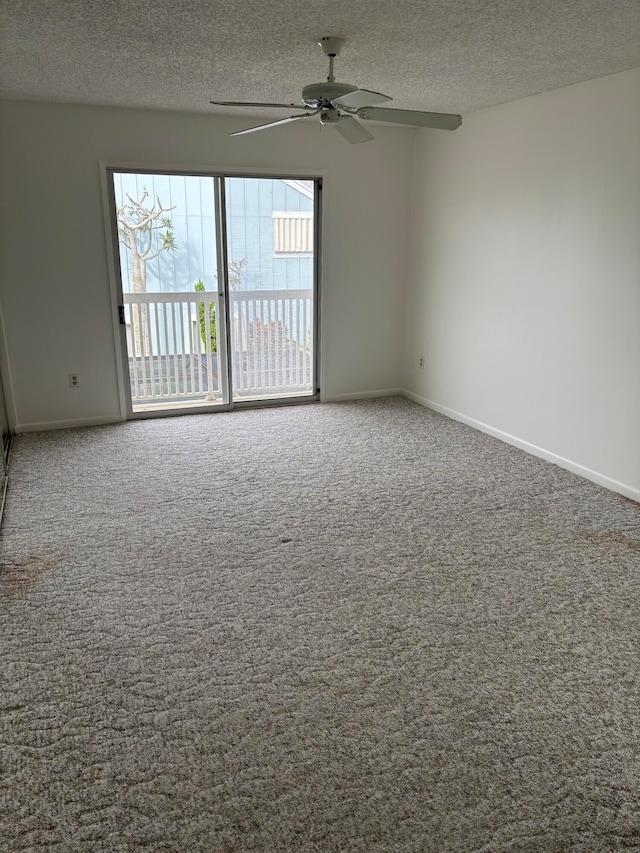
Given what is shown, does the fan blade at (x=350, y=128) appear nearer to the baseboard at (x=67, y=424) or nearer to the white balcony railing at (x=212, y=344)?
the white balcony railing at (x=212, y=344)

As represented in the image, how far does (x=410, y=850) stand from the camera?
1.55 m

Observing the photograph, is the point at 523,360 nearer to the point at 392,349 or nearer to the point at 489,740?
the point at 392,349

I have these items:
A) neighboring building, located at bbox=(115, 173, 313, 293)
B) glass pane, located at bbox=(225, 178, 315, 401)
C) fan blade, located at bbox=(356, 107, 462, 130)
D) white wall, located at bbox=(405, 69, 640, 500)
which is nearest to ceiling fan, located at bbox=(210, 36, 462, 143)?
fan blade, located at bbox=(356, 107, 462, 130)

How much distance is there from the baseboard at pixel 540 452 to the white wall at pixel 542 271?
1 cm

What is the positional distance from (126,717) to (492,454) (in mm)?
3080

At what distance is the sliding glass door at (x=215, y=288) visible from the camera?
4.88 m

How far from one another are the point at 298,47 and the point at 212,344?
2.68 meters

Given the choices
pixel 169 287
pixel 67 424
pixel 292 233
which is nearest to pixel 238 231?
pixel 292 233

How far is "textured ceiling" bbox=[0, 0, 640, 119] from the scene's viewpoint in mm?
2477

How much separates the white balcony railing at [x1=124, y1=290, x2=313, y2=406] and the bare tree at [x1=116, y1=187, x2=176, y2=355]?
0.17ft

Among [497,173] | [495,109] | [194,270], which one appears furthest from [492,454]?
[194,270]

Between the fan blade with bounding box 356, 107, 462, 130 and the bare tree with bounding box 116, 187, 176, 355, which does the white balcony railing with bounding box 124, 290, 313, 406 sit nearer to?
the bare tree with bounding box 116, 187, 176, 355

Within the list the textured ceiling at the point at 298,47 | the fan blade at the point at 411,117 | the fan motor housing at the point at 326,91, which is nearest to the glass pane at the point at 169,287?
the textured ceiling at the point at 298,47

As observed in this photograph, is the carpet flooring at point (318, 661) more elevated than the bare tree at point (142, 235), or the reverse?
the bare tree at point (142, 235)
